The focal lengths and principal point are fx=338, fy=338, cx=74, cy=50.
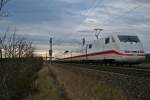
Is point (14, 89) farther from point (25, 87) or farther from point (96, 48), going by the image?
point (96, 48)

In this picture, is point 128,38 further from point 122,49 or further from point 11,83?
point 11,83

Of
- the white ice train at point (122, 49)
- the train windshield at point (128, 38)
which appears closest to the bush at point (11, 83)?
the white ice train at point (122, 49)

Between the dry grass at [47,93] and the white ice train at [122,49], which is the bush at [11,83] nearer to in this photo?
the dry grass at [47,93]

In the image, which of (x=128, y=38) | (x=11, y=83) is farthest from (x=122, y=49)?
(x=11, y=83)

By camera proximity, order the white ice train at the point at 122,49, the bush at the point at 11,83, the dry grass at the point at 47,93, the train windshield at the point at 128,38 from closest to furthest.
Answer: the bush at the point at 11,83 → the dry grass at the point at 47,93 → the white ice train at the point at 122,49 → the train windshield at the point at 128,38

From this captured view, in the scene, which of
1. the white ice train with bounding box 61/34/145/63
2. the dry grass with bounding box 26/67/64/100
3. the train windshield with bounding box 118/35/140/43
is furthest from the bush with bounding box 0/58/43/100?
the train windshield with bounding box 118/35/140/43

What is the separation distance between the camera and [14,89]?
1493cm

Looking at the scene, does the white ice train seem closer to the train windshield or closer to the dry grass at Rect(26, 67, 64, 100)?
the train windshield

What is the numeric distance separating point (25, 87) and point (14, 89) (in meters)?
2.69

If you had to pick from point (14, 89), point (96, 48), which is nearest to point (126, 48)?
point (96, 48)

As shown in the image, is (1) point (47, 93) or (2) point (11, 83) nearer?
(2) point (11, 83)

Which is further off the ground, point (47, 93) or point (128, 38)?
point (128, 38)

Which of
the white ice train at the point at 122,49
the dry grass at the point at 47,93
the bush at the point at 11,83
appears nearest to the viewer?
the bush at the point at 11,83

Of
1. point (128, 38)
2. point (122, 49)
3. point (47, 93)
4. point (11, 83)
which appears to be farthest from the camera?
point (128, 38)
